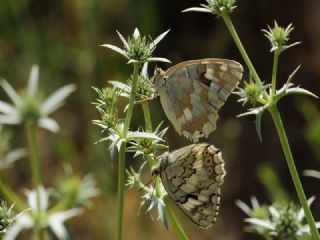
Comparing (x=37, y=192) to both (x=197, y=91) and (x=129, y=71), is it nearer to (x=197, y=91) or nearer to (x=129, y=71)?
(x=197, y=91)

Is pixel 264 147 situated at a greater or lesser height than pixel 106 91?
lesser

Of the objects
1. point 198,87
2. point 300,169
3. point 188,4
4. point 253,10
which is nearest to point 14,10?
point 188,4

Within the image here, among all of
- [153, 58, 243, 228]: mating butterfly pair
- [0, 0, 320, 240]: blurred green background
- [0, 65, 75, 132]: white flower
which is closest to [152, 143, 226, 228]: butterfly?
[153, 58, 243, 228]: mating butterfly pair

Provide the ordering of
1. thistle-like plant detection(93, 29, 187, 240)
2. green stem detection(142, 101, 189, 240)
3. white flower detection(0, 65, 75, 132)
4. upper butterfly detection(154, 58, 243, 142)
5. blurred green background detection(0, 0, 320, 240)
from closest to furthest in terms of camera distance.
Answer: thistle-like plant detection(93, 29, 187, 240)
green stem detection(142, 101, 189, 240)
upper butterfly detection(154, 58, 243, 142)
white flower detection(0, 65, 75, 132)
blurred green background detection(0, 0, 320, 240)

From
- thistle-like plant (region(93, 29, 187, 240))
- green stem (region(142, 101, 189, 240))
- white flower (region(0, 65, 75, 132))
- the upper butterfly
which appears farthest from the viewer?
white flower (region(0, 65, 75, 132))

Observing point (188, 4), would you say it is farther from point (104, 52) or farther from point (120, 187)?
point (120, 187)

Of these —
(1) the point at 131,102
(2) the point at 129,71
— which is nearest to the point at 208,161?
(1) the point at 131,102

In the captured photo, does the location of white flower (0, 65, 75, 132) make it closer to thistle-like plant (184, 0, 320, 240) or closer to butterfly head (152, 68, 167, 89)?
butterfly head (152, 68, 167, 89)
